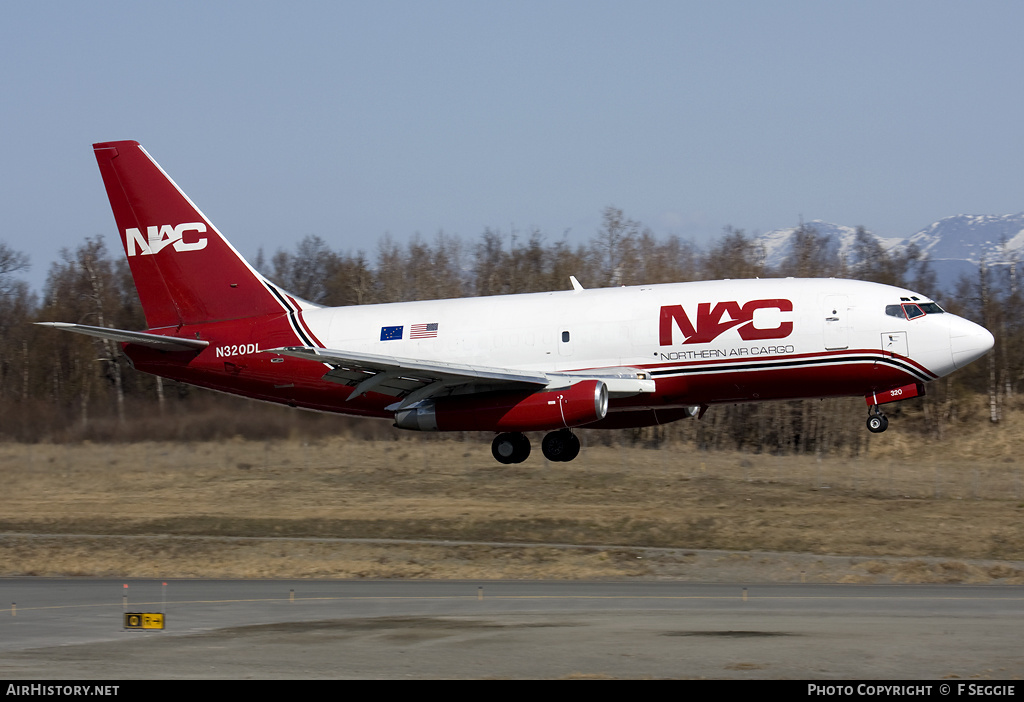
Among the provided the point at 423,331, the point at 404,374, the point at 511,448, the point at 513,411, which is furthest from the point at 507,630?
the point at 423,331

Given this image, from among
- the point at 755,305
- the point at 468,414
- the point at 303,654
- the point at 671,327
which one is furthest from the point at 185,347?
the point at 755,305

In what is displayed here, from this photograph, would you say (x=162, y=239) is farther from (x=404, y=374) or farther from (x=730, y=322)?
(x=730, y=322)

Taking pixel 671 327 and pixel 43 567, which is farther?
pixel 43 567

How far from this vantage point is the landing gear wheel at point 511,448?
3425cm

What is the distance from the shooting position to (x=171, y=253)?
3703 centimetres

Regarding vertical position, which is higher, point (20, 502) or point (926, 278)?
point (926, 278)

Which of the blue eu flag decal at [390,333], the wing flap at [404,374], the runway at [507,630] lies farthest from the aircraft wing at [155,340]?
the runway at [507,630]

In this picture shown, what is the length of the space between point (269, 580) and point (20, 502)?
17452 millimetres

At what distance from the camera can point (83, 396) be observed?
2137 inches

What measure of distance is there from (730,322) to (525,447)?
284 inches

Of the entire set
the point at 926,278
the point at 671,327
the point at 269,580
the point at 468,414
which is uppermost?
the point at 926,278

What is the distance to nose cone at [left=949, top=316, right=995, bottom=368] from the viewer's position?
1206 inches
